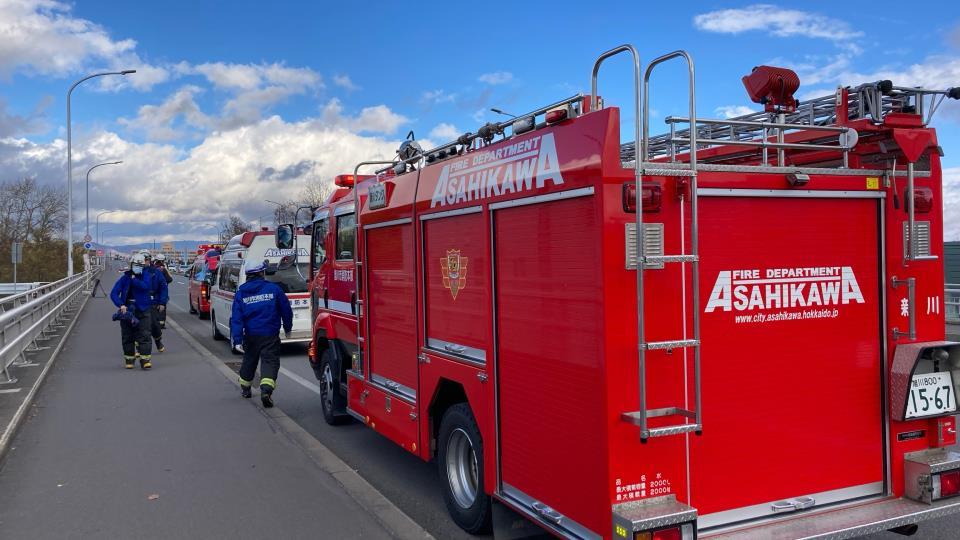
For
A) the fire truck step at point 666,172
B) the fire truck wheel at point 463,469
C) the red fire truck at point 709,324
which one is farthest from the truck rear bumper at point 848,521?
the fire truck step at point 666,172

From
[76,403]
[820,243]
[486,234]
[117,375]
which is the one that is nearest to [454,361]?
[486,234]

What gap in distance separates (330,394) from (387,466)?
1.75 meters

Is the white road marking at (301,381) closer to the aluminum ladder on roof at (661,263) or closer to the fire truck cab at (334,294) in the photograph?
the fire truck cab at (334,294)

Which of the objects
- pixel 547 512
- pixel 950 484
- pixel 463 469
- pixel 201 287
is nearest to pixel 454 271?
pixel 463 469

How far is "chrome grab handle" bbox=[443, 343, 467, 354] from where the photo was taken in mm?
4902

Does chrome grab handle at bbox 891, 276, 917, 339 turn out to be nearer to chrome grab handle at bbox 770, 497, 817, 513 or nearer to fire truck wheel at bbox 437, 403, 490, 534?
chrome grab handle at bbox 770, 497, 817, 513

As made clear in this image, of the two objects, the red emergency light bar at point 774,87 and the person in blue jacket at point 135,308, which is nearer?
the red emergency light bar at point 774,87

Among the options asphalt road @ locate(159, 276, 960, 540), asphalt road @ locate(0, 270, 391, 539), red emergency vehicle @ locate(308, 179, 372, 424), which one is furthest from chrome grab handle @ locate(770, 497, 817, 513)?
red emergency vehicle @ locate(308, 179, 372, 424)

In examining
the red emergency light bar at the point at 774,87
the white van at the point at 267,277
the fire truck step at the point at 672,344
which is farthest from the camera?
the white van at the point at 267,277

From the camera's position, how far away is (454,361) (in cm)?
498

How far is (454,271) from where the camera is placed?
5004mm

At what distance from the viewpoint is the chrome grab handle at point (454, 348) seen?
16.1ft

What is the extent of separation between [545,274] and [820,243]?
59.1 inches

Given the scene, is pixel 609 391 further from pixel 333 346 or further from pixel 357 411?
pixel 333 346
